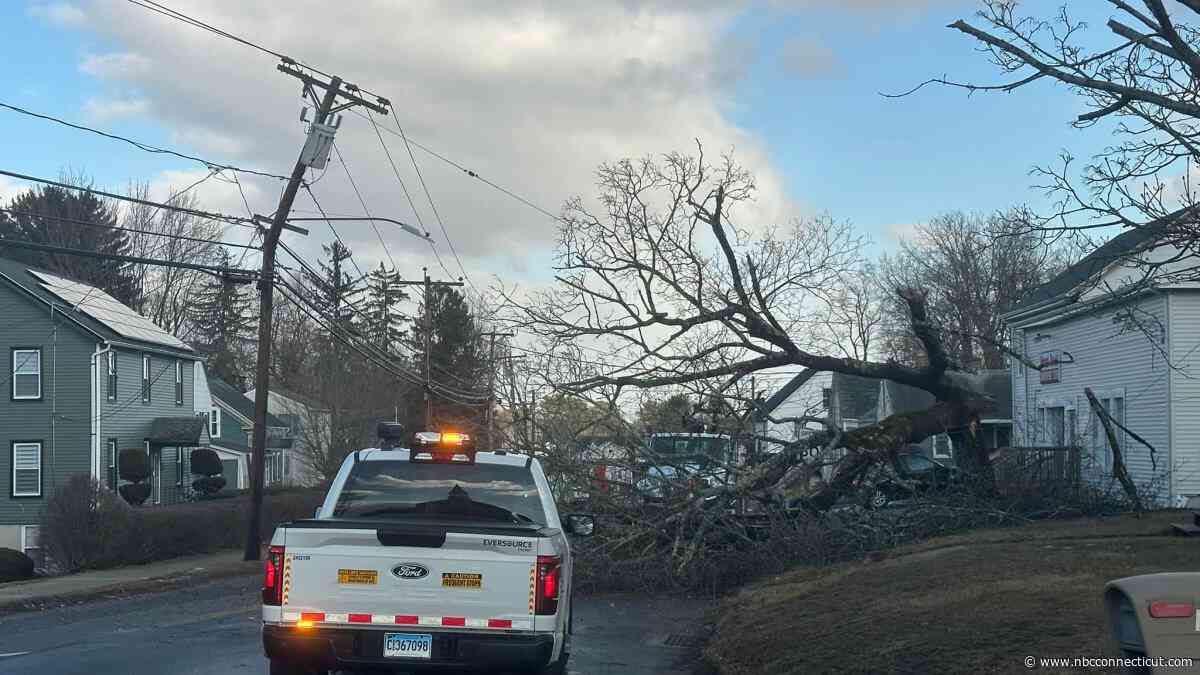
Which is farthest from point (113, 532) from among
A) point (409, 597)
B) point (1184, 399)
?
point (1184, 399)

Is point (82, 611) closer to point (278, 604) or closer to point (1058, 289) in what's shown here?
point (278, 604)

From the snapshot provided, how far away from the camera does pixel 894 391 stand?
166 ft

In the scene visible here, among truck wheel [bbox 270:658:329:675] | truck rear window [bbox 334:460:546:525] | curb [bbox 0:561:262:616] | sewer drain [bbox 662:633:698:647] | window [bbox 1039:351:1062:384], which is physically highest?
window [bbox 1039:351:1062:384]

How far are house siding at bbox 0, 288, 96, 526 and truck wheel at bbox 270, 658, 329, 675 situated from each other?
103 feet

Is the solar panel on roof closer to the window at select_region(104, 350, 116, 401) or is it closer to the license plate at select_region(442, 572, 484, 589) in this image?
the window at select_region(104, 350, 116, 401)

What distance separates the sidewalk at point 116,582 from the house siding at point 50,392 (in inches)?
389

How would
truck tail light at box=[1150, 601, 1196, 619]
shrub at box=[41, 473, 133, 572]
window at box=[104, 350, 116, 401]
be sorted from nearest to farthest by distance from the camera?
truck tail light at box=[1150, 601, 1196, 619] < shrub at box=[41, 473, 133, 572] < window at box=[104, 350, 116, 401]

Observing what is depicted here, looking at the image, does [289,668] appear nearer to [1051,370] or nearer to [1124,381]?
[1124,381]

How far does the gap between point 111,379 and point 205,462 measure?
296 inches

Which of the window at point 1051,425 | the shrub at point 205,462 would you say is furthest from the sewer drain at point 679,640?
the shrub at point 205,462

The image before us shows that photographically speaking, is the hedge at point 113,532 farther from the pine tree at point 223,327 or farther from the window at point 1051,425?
the pine tree at point 223,327

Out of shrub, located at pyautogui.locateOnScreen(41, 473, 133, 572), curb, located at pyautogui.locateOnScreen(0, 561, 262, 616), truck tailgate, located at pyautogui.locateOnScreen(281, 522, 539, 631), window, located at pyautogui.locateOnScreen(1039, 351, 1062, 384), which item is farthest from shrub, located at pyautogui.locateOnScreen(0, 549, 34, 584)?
window, located at pyautogui.locateOnScreen(1039, 351, 1062, 384)

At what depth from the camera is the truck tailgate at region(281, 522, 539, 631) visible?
762 centimetres

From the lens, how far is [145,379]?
4069 cm
